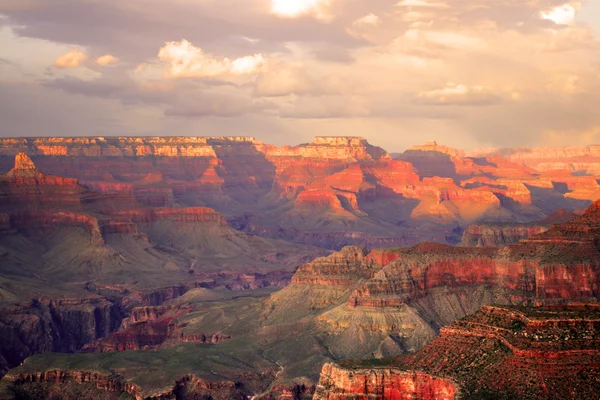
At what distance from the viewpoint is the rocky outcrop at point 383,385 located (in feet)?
255

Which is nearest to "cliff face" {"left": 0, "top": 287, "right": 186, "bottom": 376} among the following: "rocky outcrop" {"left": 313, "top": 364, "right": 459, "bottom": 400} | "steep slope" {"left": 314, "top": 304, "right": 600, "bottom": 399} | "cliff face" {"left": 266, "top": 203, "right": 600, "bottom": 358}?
"cliff face" {"left": 266, "top": 203, "right": 600, "bottom": 358}

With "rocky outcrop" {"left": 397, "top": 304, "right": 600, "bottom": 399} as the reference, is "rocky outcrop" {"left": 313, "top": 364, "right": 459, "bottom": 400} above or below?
below

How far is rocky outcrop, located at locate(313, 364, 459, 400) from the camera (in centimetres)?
7762

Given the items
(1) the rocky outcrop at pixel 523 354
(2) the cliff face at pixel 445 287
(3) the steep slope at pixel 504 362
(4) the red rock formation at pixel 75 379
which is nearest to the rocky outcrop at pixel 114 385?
(4) the red rock formation at pixel 75 379

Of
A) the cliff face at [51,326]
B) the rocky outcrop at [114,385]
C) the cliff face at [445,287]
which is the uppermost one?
the cliff face at [445,287]

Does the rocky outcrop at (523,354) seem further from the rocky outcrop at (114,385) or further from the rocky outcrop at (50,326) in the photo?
the rocky outcrop at (50,326)

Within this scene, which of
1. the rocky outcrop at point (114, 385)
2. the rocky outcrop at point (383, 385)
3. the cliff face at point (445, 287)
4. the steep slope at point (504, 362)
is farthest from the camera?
the cliff face at point (445, 287)

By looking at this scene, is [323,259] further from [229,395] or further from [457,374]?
[457,374]

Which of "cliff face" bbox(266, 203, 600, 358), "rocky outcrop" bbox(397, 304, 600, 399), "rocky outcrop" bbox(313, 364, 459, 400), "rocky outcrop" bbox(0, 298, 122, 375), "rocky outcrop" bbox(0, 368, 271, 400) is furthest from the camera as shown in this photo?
"rocky outcrop" bbox(0, 298, 122, 375)

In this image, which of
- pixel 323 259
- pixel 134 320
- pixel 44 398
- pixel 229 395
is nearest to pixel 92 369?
pixel 44 398

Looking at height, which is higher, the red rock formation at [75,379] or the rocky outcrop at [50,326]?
the red rock formation at [75,379]

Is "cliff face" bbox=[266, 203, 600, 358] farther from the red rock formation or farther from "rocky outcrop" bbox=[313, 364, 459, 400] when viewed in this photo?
"rocky outcrop" bbox=[313, 364, 459, 400]

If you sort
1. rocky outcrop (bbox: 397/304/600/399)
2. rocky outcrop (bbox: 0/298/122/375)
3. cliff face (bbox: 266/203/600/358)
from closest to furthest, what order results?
rocky outcrop (bbox: 397/304/600/399) < cliff face (bbox: 266/203/600/358) < rocky outcrop (bbox: 0/298/122/375)

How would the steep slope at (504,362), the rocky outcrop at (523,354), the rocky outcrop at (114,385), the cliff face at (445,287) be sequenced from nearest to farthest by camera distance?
the rocky outcrop at (523,354)
the steep slope at (504,362)
the rocky outcrop at (114,385)
the cliff face at (445,287)
